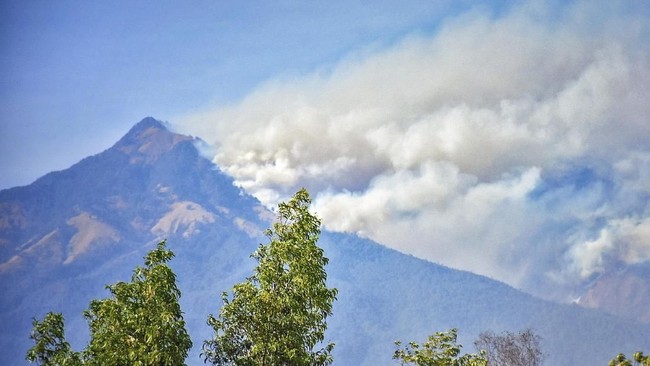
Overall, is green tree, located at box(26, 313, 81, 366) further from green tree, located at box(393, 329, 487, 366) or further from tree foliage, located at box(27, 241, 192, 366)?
green tree, located at box(393, 329, 487, 366)

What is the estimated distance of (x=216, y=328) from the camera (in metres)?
38.5

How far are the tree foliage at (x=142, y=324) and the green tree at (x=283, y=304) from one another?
310 cm

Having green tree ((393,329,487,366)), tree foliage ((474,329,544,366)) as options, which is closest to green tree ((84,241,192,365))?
green tree ((393,329,487,366))

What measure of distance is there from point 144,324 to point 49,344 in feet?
29.2

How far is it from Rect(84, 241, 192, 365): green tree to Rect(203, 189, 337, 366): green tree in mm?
3118

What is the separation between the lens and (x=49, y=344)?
41219mm

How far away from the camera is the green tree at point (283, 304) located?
37.3 meters

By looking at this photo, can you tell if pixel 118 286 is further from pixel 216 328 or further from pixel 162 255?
pixel 216 328

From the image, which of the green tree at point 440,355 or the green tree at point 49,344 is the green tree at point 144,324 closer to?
the green tree at point 49,344

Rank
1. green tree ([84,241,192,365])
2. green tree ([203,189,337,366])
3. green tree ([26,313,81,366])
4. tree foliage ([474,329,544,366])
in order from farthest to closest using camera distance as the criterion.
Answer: tree foliage ([474,329,544,366]) < green tree ([26,313,81,366]) < green tree ([203,189,337,366]) < green tree ([84,241,192,365])

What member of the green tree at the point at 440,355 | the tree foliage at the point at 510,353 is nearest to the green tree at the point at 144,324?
the green tree at the point at 440,355

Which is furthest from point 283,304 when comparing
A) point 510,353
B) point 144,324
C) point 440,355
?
point 510,353

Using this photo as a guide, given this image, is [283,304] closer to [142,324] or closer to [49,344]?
[142,324]

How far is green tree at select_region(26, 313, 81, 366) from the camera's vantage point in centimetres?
3988
